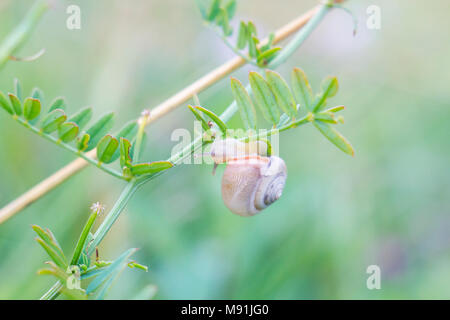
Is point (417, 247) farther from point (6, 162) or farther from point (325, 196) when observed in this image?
point (6, 162)

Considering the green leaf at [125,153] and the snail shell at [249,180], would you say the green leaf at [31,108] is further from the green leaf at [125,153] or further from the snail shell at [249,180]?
the snail shell at [249,180]

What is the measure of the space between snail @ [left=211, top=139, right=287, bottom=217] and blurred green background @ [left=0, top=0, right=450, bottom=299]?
54 centimetres

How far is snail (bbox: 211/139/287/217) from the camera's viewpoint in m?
0.47

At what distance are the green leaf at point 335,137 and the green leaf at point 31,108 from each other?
0.30 m

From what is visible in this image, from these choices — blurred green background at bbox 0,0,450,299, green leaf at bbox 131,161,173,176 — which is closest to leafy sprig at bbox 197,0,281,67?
green leaf at bbox 131,161,173,176

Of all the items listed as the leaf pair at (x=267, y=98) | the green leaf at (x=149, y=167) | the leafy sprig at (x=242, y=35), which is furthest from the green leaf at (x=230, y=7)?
the green leaf at (x=149, y=167)

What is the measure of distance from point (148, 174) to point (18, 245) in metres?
0.61

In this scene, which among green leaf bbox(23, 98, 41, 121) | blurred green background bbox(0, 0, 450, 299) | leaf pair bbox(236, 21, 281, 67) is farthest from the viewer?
blurred green background bbox(0, 0, 450, 299)

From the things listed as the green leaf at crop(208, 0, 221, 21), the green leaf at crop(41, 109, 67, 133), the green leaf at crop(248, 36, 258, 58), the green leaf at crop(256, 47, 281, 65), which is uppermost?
the green leaf at crop(208, 0, 221, 21)

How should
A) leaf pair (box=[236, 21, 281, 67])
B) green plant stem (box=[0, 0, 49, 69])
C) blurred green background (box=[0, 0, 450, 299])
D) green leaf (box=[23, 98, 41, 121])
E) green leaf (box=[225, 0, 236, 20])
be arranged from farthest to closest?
blurred green background (box=[0, 0, 450, 299]), green leaf (box=[225, 0, 236, 20]), leaf pair (box=[236, 21, 281, 67]), green leaf (box=[23, 98, 41, 121]), green plant stem (box=[0, 0, 49, 69])

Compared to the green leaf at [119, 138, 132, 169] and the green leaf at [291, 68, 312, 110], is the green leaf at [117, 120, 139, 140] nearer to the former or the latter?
the green leaf at [119, 138, 132, 169]

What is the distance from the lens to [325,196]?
3.97ft

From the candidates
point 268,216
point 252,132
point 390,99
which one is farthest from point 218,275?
point 390,99

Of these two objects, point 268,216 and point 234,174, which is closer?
point 234,174
